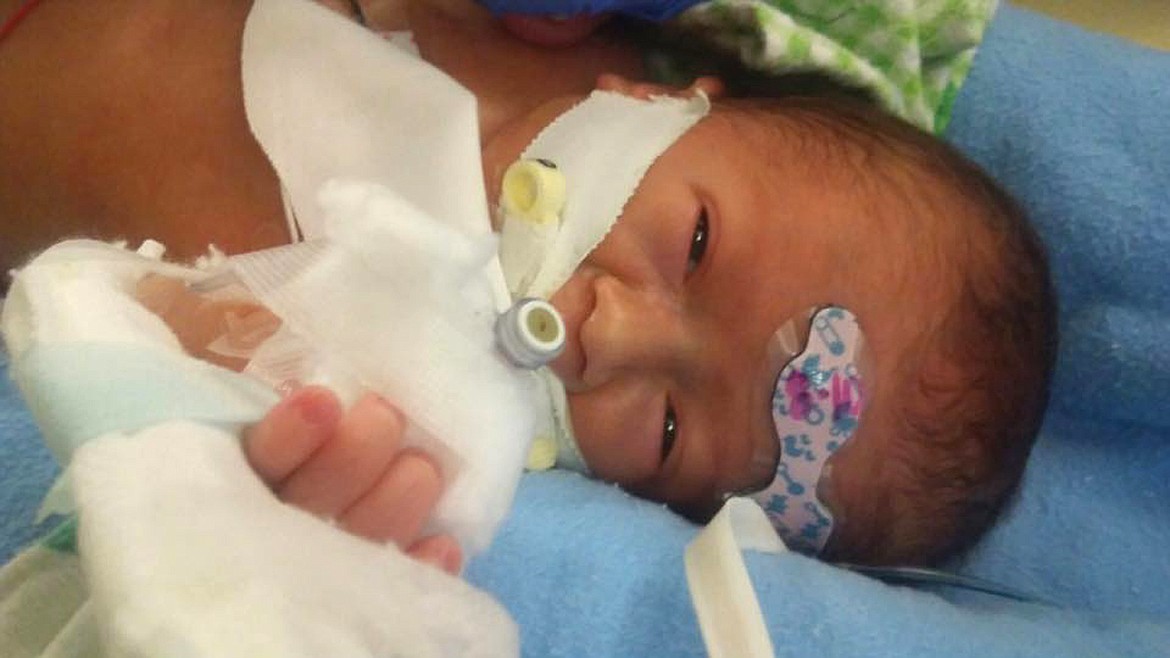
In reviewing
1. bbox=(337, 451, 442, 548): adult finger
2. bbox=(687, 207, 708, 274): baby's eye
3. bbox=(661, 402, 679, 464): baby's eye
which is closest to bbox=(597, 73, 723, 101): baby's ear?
bbox=(687, 207, 708, 274): baby's eye

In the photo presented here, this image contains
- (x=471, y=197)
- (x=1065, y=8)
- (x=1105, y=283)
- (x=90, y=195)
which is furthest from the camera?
(x=1065, y=8)

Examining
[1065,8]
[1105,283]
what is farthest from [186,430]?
[1065,8]

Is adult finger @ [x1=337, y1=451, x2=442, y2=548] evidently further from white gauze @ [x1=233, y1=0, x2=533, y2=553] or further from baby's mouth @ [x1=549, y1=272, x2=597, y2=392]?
baby's mouth @ [x1=549, y1=272, x2=597, y2=392]

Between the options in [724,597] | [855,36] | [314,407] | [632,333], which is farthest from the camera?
[855,36]

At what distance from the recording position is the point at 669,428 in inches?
33.9

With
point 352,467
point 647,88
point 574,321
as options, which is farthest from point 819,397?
point 352,467

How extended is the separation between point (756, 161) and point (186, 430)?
499 millimetres

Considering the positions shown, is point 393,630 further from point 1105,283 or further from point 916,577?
point 1105,283

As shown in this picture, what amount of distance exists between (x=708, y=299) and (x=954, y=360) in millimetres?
175

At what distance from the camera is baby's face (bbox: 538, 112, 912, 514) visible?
83cm

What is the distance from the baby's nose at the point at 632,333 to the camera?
31.4 inches

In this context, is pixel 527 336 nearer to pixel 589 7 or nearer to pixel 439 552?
pixel 439 552

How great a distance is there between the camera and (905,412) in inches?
32.9

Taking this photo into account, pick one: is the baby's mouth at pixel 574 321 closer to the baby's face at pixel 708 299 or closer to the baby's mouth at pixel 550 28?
the baby's face at pixel 708 299
